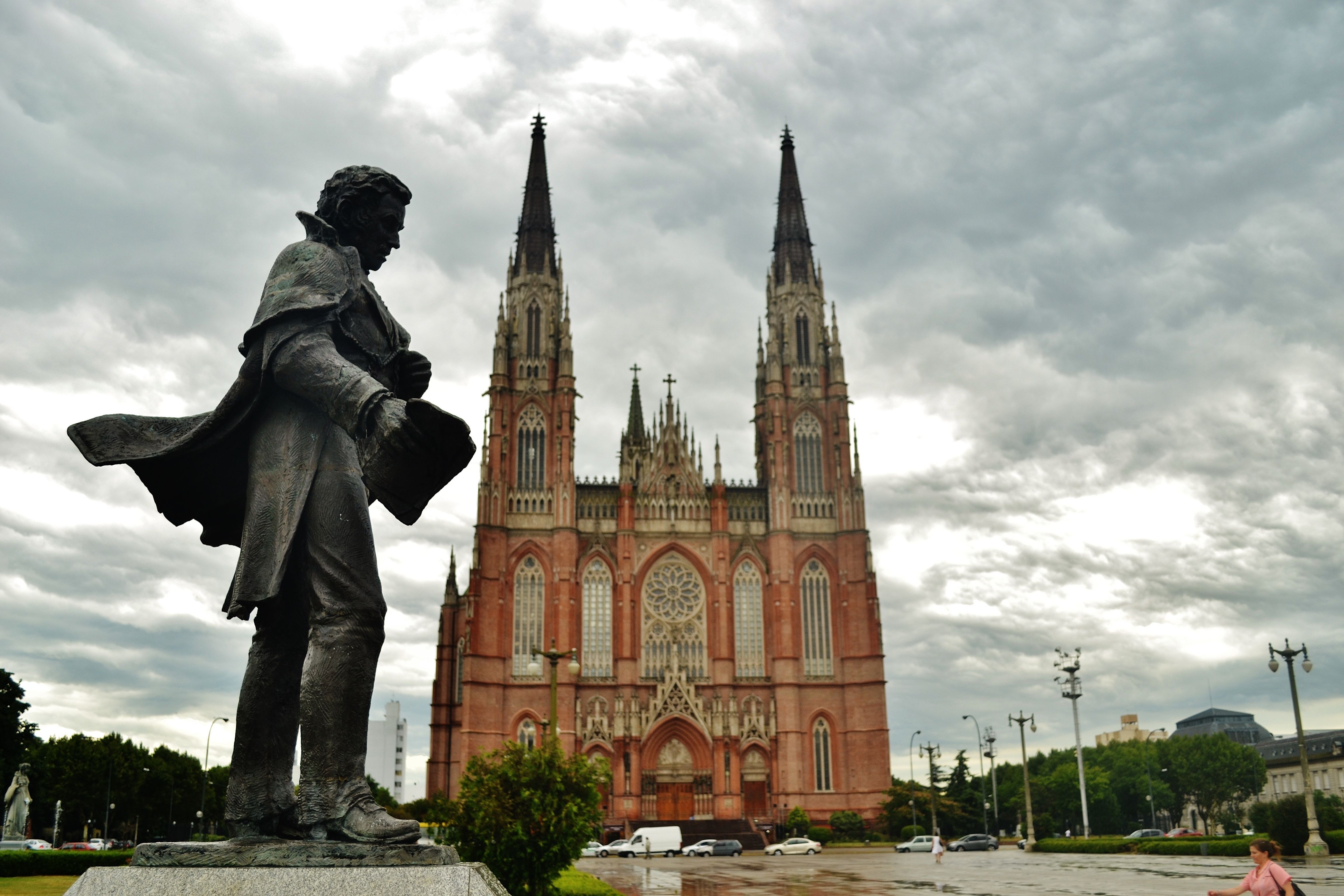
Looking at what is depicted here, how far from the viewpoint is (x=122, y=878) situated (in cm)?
326

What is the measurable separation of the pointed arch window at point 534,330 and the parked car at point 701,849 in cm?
2930

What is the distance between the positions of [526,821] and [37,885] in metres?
8.69

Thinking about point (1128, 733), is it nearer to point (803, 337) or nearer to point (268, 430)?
point (803, 337)

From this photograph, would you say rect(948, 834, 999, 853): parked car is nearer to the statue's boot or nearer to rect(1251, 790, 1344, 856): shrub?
rect(1251, 790, 1344, 856): shrub

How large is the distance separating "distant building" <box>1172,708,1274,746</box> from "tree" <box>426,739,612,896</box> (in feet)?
356

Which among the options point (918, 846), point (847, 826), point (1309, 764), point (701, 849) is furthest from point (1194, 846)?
point (1309, 764)

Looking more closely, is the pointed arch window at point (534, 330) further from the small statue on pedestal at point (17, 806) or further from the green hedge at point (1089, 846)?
the green hedge at point (1089, 846)

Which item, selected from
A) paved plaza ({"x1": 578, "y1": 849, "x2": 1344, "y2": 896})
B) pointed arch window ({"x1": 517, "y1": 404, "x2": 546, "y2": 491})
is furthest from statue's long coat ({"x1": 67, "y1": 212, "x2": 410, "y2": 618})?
pointed arch window ({"x1": 517, "y1": 404, "x2": 546, "y2": 491})

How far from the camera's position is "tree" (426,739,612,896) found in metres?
15.9

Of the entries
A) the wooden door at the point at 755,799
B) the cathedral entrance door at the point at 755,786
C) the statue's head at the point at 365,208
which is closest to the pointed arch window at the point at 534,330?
the cathedral entrance door at the point at 755,786

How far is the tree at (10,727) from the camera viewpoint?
4241 centimetres

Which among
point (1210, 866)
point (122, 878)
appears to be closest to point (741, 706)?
point (1210, 866)

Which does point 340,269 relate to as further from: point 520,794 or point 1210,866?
point 1210,866

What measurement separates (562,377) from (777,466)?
13.2 metres
